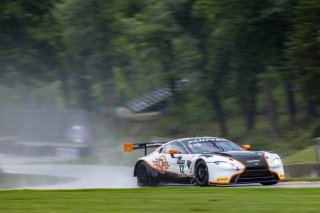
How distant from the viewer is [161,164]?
17062mm

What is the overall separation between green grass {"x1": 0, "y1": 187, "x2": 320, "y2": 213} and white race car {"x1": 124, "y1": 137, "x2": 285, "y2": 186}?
2.67m

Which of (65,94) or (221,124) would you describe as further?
(65,94)

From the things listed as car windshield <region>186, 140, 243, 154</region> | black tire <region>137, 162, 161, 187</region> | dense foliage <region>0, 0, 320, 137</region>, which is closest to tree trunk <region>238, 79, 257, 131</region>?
dense foliage <region>0, 0, 320, 137</region>

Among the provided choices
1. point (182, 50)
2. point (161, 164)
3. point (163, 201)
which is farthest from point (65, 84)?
point (163, 201)

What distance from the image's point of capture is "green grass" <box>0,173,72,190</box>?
934 inches

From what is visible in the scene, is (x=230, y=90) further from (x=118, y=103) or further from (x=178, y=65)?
(x=118, y=103)

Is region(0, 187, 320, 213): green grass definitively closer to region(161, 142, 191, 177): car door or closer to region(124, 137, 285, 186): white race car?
region(124, 137, 285, 186): white race car

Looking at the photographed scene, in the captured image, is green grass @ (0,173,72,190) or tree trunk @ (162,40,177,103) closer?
green grass @ (0,173,72,190)

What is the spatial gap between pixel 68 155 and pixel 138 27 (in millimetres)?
8452

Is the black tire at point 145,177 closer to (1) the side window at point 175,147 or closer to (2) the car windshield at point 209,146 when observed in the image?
(1) the side window at point 175,147

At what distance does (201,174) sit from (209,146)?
1043mm

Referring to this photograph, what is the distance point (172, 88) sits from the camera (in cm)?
4219

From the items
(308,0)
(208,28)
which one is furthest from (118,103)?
(308,0)

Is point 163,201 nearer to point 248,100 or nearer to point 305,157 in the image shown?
point 305,157
